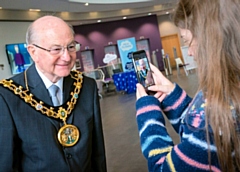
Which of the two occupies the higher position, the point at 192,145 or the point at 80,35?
the point at 80,35

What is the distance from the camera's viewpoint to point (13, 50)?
10.9 meters

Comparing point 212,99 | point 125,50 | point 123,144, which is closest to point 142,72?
point 212,99

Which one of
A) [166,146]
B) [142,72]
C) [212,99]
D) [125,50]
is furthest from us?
[125,50]

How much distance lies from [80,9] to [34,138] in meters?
13.6

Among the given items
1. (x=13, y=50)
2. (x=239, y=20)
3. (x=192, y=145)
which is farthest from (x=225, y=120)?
(x=13, y=50)

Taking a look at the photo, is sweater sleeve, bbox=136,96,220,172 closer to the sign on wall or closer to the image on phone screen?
the image on phone screen

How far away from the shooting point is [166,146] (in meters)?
0.87

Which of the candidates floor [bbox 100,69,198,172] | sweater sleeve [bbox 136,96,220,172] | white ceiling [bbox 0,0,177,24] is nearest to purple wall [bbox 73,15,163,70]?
white ceiling [bbox 0,0,177,24]

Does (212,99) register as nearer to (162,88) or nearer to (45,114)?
(162,88)

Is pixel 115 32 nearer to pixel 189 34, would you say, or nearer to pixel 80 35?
pixel 80 35

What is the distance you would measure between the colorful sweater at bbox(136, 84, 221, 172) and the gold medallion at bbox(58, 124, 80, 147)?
513mm

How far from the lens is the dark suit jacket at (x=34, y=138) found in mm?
1271

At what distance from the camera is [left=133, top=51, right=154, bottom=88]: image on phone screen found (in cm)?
121

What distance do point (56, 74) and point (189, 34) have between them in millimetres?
761
